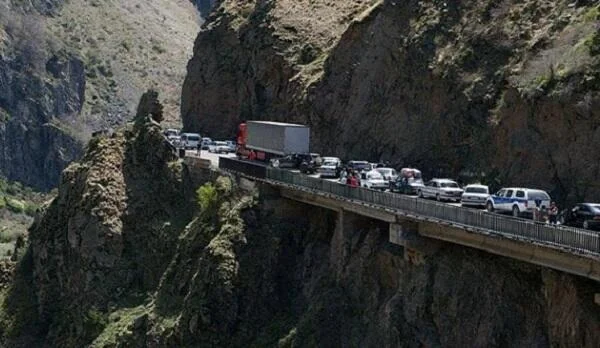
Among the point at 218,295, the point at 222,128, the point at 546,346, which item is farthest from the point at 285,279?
the point at 222,128

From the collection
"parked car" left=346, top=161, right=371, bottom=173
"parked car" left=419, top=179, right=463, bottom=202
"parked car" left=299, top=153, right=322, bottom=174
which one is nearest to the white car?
"parked car" left=346, top=161, right=371, bottom=173

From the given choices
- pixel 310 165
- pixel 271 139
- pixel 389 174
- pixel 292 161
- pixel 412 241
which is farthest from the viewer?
pixel 271 139

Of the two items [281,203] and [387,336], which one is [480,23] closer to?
[281,203]

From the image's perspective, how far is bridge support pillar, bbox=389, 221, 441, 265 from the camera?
48.9 metres

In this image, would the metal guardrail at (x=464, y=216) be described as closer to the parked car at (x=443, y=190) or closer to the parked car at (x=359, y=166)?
the parked car at (x=443, y=190)

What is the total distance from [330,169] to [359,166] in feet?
8.79

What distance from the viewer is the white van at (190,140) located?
310 feet

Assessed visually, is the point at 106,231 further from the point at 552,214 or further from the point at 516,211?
the point at 552,214

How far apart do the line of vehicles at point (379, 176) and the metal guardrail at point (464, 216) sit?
2.60 m

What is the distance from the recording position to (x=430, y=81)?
6588 cm

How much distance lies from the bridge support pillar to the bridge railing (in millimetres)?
790

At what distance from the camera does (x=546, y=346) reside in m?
41.2

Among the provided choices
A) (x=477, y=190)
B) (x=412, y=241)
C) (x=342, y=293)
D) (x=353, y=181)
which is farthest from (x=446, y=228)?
(x=353, y=181)

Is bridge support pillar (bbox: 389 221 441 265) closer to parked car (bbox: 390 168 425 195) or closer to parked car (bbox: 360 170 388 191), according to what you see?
parked car (bbox: 390 168 425 195)
